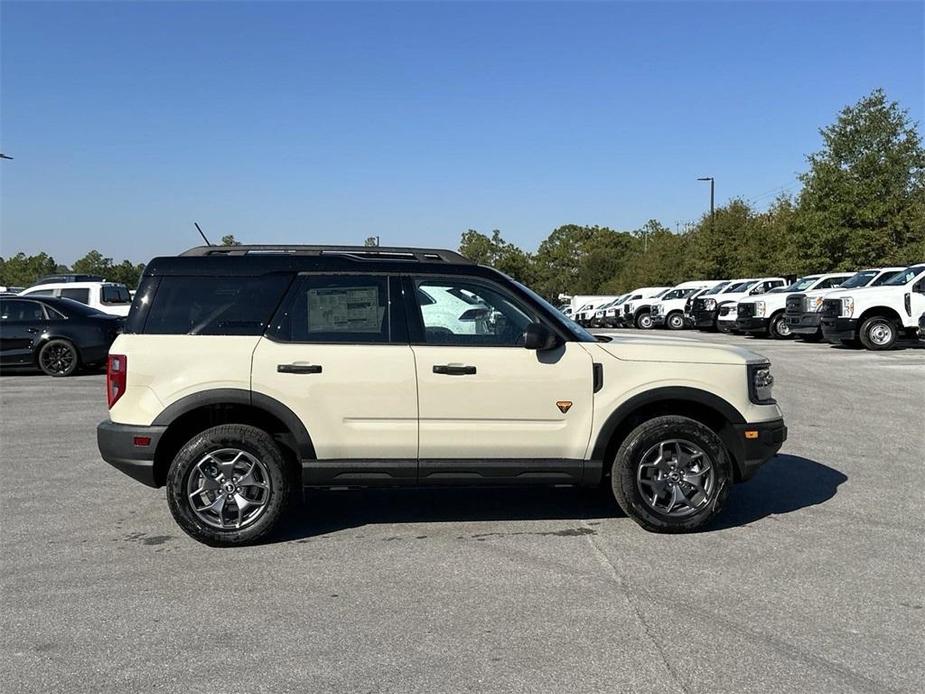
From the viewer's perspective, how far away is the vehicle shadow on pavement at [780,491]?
5.87m

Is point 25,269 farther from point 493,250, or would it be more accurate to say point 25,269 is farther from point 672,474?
point 672,474

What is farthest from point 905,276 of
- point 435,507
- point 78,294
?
point 78,294

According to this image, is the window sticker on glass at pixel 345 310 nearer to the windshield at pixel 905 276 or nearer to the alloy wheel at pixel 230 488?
the alloy wheel at pixel 230 488

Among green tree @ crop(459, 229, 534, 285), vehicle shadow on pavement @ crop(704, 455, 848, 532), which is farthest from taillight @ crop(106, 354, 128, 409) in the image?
green tree @ crop(459, 229, 534, 285)

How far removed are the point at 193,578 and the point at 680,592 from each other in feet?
8.81

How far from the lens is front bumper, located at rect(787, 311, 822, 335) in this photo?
67.3ft

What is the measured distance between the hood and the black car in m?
11.9

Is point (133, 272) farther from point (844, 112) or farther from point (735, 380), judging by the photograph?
point (735, 380)

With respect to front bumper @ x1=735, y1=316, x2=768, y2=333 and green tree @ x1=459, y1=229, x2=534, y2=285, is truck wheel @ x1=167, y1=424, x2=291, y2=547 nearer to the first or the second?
front bumper @ x1=735, y1=316, x2=768, y2=333

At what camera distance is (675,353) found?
5.47 metres

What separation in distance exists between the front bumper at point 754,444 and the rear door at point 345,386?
213 cm

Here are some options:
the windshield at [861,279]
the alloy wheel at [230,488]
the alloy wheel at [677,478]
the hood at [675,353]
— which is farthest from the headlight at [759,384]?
the windshield at [861,279]

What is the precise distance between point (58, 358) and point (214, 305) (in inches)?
437

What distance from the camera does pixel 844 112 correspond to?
31.5 meters
